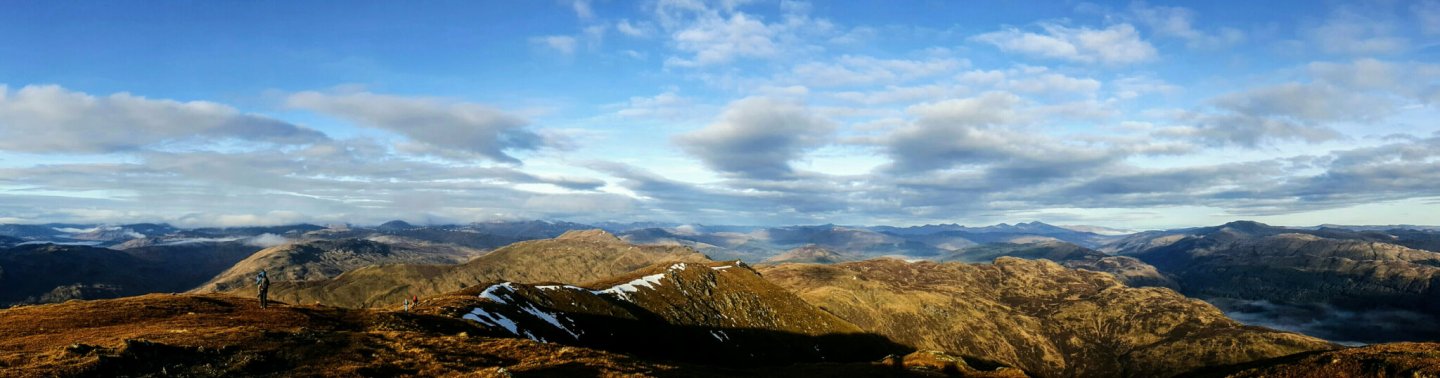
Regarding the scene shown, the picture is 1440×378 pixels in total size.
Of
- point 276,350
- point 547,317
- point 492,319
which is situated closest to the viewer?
point 276,350

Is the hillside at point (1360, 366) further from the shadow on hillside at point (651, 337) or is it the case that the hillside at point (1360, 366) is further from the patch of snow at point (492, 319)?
the patch of snow at point (492, 319)

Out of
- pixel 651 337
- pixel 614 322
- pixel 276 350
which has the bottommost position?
pixel 651 337

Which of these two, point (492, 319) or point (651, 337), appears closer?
point (492, 319)

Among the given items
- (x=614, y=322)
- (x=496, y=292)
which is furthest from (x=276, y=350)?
(x=614, y=322)

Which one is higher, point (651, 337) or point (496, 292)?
point (496, 292)

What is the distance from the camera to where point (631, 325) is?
14775 centimetres

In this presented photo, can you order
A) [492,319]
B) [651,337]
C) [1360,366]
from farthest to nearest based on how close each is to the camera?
[651,337]
[492,319]
[1360,366]

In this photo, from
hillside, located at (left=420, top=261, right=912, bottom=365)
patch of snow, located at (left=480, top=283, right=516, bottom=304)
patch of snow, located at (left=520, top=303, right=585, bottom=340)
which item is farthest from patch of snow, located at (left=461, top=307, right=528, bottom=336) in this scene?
patch of snow, located at (left=520, top=303, right=585, bottom=340)

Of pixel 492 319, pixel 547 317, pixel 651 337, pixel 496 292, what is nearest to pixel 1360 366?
pixel 492 319

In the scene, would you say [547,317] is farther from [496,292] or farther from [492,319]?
[492,319]

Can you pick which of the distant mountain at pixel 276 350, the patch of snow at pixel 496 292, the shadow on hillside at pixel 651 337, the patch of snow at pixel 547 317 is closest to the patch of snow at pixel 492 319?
the shadow on hillside at pixel 651 337

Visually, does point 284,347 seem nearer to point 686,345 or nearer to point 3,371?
point 3,371

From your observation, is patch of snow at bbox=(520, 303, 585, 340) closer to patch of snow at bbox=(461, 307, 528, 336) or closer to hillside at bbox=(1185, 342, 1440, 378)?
patch of snow at bbox=(461, 307, 528, 336)

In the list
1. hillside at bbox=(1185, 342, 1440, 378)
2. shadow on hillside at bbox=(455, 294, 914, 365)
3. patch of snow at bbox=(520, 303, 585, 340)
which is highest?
hillside at bbox=(1185, 342, 1440, 378)
